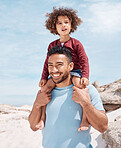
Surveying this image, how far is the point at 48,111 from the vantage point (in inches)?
108

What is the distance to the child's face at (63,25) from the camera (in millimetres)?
2822

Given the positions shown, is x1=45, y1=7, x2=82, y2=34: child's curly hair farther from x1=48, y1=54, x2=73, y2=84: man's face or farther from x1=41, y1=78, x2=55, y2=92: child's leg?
x1=41, y1=78, x2=55, y2=92: child's leg

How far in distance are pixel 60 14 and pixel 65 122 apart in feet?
4.68

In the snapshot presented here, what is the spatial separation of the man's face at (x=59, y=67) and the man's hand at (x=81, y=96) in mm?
205

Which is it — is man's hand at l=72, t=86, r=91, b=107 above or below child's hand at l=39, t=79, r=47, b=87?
below

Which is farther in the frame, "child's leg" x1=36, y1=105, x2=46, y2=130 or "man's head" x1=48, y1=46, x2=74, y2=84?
"child's leg" x1=36, y1=105, x2=46, y2=130

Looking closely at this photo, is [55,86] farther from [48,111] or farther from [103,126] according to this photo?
[103,126]

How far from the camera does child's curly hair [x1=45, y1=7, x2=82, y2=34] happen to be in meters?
2.93

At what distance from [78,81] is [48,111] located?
547 mm

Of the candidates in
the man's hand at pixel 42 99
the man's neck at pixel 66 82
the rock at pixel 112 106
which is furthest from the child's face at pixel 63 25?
the rock at pixel 112 106

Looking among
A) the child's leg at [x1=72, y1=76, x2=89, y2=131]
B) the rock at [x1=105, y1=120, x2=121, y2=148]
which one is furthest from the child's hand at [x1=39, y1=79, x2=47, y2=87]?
the rock at [x1=105, y1=120, x2=121, y2=148]

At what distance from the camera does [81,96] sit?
2.52 meters

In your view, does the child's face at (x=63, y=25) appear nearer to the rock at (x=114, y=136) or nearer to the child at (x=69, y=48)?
the child at (x=69, y=48)

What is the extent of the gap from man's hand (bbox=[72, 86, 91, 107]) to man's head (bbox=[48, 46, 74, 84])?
212 millimetres
